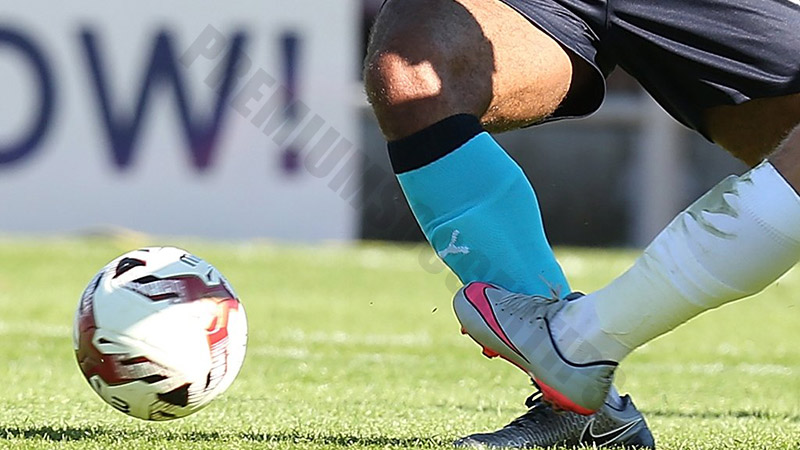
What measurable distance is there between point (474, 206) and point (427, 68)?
28cm

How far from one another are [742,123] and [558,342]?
30.6 inches

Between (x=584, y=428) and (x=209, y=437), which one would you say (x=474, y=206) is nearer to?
(x=584, y=428)

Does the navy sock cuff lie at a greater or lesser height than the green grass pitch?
greater

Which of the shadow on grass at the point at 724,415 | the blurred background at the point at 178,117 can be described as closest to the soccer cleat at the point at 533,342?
the shadow on grass at the point at 724,415

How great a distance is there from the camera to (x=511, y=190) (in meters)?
2.73

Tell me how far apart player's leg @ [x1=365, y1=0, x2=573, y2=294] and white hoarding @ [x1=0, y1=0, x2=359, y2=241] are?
23.3 ft

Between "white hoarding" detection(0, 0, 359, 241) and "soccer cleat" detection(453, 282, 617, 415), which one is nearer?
"soccer cleat" detection(453, 282, 617, 415)

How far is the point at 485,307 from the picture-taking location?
249 cm

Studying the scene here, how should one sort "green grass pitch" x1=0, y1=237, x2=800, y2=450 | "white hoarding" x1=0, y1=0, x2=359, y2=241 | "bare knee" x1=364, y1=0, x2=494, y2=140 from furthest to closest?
1. "white hoarding" x1=0, y1=0, x2=359, y2=241
2. "green grass pitch" x1=0, y1=237, x2=800, y2=450
3. "bare knee" x1=364, y1=0, x2=494, y2=140

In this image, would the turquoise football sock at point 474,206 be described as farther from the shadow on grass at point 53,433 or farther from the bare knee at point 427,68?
the shadow on grass at point 53,433

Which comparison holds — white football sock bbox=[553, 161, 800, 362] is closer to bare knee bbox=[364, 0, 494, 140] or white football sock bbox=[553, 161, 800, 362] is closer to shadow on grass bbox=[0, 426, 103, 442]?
bare knee bbox=[364, 0, 494, 140]

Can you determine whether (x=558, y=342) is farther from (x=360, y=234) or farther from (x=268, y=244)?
(x=360, y=234)

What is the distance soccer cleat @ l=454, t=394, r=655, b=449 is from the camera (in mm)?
2783

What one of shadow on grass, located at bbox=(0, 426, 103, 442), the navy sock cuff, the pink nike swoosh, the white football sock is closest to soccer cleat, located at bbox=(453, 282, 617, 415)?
the pink nike swoosh
